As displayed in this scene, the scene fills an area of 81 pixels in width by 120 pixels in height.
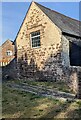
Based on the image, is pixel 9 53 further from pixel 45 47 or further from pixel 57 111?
pixel 57 111

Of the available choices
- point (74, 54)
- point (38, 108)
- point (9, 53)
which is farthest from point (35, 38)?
point (9, 53)

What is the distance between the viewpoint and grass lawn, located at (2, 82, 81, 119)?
795 cm

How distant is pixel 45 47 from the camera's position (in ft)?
56.5

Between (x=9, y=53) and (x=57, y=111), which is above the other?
(x=9, y=53)

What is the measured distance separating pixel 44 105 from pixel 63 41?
7873mm

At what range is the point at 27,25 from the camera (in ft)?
63.1

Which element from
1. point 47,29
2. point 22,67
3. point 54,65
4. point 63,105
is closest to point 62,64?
point 54,65

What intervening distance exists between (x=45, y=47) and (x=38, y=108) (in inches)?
356

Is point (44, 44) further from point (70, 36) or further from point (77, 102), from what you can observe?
point (77, 102)

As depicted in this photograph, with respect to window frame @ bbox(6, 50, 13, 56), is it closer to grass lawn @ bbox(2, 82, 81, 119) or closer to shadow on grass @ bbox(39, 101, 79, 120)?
grass lawn @ bbox(2, 82, 81, 119)

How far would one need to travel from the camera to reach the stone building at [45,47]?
52.2ft

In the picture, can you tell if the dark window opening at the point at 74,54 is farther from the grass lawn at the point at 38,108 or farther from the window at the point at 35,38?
the grass lawn at the point at 38,108

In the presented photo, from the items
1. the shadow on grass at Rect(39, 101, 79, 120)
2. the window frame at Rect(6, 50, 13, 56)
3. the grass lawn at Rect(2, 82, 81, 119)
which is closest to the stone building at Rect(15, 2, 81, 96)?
the grass lawn at Rect(2, 82, 81, 119)

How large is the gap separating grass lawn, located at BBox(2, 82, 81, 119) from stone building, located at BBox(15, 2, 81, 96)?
14.7ft
